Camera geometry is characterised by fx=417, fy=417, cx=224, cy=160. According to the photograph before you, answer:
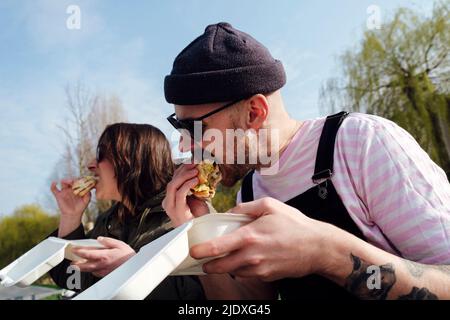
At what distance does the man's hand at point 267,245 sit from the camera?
37.4 inches

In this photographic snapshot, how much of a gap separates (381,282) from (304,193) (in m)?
0.47

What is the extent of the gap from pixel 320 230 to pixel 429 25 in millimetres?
13834

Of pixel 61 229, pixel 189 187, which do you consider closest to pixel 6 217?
pixel 61 229

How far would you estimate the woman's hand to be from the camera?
3096mm

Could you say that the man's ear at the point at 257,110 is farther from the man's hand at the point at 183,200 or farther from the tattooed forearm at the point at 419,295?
the tattooed forearm at the point at 419,295

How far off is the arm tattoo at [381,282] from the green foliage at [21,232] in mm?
16562

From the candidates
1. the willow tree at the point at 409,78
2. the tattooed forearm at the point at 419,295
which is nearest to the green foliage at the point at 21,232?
the willow tree at the point at 409,78

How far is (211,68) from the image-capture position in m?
1.73

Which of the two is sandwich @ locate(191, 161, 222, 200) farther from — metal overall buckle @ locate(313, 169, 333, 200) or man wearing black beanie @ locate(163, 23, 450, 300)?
metal overall buckle @ locate(313, 169, 333, 200)

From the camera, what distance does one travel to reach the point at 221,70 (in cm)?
172

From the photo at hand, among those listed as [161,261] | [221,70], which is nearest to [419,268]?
[161,261]

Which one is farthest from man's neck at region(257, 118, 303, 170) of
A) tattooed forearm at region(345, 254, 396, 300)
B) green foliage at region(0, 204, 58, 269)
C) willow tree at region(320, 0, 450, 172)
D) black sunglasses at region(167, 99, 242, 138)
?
green foliage at region(0, 204, 58, 269)
